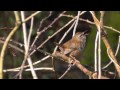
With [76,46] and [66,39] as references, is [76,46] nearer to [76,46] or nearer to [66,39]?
[76,46]

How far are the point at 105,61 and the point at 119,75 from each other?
5.93 ft

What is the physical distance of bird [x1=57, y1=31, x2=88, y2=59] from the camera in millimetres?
2199

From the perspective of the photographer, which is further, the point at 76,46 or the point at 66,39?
the point at 66,39

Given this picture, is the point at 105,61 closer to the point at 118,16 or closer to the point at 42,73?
the point at 118,16

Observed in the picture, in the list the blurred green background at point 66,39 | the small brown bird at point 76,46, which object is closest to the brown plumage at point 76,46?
the small brown bird at point 76,46

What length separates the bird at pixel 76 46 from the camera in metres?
2.20

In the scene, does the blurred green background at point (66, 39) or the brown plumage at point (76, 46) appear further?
the blurred green background at point (66, 39)

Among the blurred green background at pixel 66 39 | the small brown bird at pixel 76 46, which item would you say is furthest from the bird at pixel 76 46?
the blurred green background at pixel 66 39

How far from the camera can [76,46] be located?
238cm

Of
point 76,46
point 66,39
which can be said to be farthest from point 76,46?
point 66,39

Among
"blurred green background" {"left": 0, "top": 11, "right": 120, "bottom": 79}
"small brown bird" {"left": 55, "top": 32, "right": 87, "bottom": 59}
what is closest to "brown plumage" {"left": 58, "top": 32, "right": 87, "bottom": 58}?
"small brown bird" {"left": 55, "top": 32, "right": 87, "bottom": 59}

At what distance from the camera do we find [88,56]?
145 inches

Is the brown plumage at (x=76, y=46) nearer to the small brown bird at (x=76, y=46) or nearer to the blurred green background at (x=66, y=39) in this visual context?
the small brown bird at (x=76, y=46)

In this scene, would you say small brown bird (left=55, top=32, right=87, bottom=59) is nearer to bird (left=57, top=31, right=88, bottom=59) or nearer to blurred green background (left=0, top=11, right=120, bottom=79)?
bird (left=57, top=31, right=88, bottom=59)
